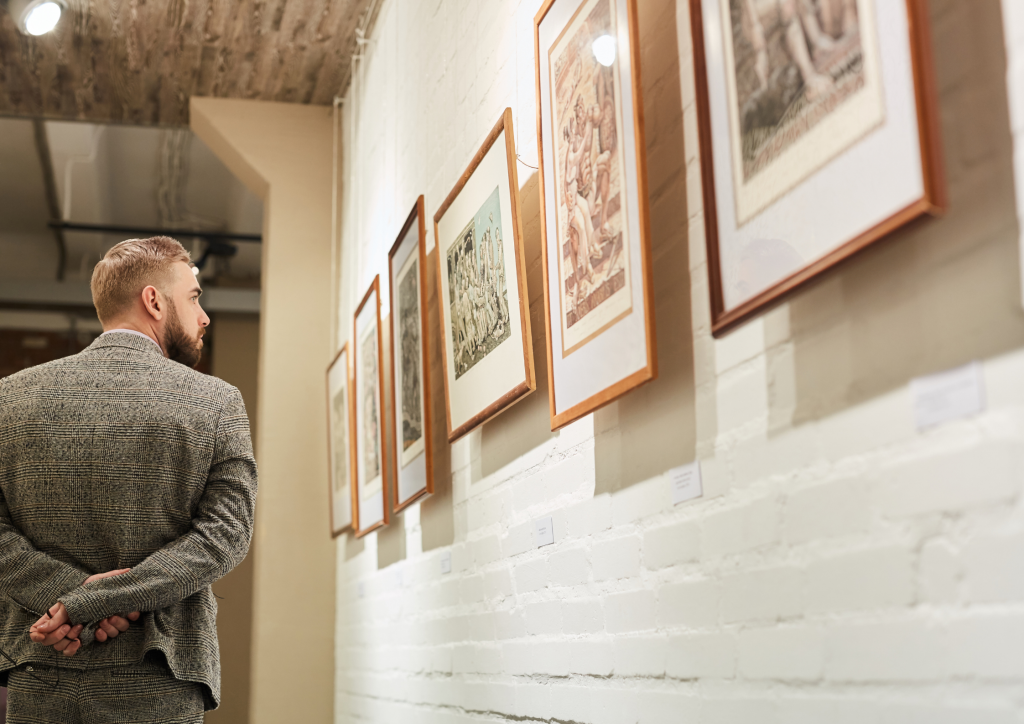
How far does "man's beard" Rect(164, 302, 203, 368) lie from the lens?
2.18 m

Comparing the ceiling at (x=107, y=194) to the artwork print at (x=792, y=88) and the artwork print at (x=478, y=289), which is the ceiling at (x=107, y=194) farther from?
the artwork print at (x=792, y=88)

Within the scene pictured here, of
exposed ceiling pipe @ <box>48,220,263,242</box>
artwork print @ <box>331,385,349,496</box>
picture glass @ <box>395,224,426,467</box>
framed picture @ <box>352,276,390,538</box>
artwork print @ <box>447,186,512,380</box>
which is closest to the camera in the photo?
artwork print @ <box>447,186,512,380</box>

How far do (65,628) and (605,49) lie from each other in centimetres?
Result: 141

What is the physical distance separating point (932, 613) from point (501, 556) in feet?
5.22

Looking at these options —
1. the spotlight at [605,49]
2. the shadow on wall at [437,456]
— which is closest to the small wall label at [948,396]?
the spotlight at [605,49]

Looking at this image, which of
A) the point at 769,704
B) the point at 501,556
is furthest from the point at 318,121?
the point at 769,704

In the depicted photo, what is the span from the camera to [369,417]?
400cm

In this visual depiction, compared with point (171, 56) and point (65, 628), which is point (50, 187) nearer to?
point (171, 56)

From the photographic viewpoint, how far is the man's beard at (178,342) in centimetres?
218

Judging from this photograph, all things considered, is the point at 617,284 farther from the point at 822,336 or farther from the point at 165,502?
the point at 165,502

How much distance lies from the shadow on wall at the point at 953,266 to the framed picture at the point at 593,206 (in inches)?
18.9

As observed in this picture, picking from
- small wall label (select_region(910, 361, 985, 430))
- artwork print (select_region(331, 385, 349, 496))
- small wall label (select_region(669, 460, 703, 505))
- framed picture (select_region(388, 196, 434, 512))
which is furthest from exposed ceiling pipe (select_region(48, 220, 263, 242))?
small wall label (select_region(910, 361, 985, 430))

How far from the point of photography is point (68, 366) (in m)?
1.99

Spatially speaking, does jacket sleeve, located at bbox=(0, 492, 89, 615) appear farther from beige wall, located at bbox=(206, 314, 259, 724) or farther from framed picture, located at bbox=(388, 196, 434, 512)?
beige wall, located at bbox=(206, 314, 259, 724)
